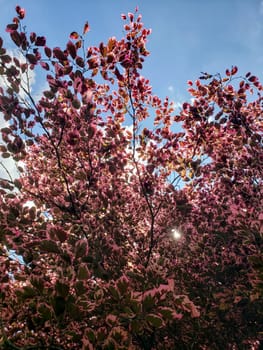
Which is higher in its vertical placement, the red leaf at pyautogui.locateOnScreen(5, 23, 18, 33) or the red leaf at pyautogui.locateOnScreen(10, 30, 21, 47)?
→ the red leaf at pyautogui.locateOnScreen(5, 23, 18, 33)

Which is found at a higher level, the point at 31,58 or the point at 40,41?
the point at 40,41

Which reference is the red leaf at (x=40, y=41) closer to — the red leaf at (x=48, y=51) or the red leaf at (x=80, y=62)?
the red leaf at (x=48, y=51)

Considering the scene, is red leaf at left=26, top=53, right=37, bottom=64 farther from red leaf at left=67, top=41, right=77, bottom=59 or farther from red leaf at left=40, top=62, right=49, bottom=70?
red leaf at left=67, top=41, right=77, bottom=59

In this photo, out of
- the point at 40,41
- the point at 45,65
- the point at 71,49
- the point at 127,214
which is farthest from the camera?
the point at 127,214

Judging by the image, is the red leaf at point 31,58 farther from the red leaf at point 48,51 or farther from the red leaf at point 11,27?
the red leaf at point 11,27

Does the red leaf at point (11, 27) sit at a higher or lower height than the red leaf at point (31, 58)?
higher

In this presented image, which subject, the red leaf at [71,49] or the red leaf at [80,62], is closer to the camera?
the red leaf at [71,49]

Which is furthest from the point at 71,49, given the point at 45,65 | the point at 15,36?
the point at 15,36

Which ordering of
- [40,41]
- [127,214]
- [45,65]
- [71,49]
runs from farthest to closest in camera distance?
1. [127,214]
2. [45,65]
3. [40,41]
4. [71,49]

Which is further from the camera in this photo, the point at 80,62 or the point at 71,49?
the point at 80,62

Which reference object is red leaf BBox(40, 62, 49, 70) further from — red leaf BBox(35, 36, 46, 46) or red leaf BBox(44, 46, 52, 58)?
red leaf BBox(35, 36, 46, 46)

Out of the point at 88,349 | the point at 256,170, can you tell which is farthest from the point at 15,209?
the point at 256,170

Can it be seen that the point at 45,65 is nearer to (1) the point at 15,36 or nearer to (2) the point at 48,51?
(2) the point at 48,51

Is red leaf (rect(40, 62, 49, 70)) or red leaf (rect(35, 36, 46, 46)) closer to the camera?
red leaf (rect(35, 36, 46, 46))
